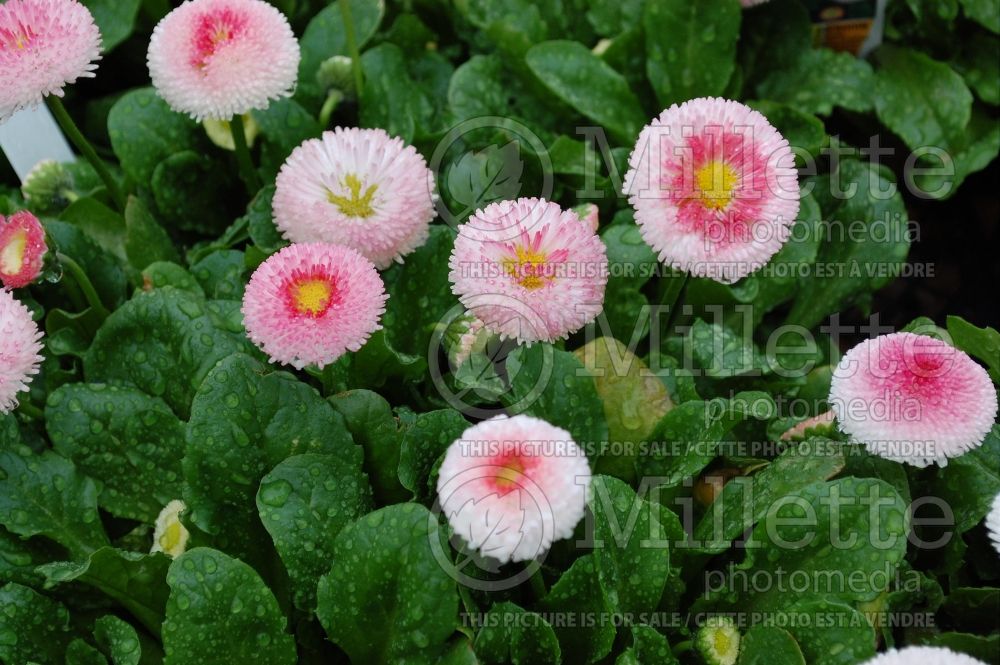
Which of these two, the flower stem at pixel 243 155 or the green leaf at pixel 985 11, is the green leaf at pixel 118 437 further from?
the green leaf at pixel 985 11

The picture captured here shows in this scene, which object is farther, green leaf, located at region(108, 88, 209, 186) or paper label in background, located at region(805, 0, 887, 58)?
paper label in background, located at region(805, 0, 887, 58)

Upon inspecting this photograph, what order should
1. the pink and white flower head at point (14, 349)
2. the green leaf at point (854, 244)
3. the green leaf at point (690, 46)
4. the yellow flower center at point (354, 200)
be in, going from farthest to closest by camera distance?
the green leaf at point (690, 46)
the green leaf at point (854, 244)
the yellow flower center at point (354, 200)
the pink and white flower head at point (14, 349)

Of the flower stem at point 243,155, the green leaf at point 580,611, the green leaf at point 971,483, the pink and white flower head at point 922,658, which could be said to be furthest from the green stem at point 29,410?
the green leaf at point 971,483

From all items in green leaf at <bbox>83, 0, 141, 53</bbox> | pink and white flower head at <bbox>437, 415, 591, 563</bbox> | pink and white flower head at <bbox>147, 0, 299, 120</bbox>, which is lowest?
pink and white flower head at <bbox>437, 415, 591, 563</bbox>

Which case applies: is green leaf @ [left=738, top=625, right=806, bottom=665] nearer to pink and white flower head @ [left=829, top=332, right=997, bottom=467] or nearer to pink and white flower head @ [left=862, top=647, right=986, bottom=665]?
pink and white flower head @ [left=862, top=647, right=986, bottom=665]

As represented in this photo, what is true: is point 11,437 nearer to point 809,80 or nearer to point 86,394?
point 86,394

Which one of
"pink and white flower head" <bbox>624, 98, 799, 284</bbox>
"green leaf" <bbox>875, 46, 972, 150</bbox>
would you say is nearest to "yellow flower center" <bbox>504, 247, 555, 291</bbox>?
"pink and white flower head" <bbox>624, 98, 799, 284</bbox>

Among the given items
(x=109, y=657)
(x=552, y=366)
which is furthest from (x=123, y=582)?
(x=552, y=366)
